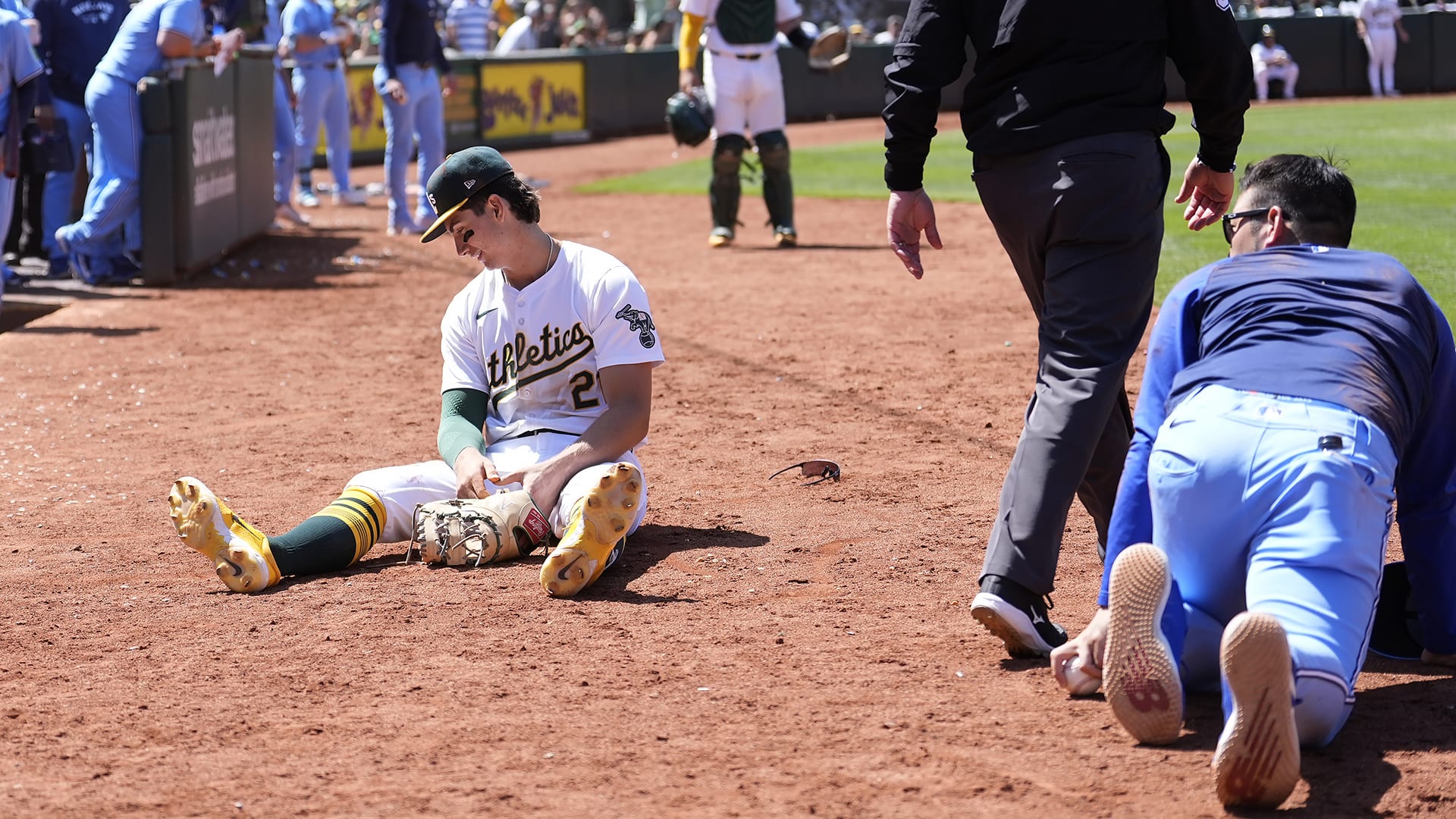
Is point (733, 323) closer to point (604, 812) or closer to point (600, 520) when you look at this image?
point (600, 520)

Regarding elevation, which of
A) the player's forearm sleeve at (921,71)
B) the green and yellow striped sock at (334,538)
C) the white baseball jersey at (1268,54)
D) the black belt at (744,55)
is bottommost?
the green and yellow striped sock at (334,538)

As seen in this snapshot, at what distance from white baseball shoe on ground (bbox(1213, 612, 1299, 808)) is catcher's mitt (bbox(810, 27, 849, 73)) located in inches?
418

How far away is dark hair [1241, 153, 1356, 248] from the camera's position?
3.54m

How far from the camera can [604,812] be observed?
2.92 meters

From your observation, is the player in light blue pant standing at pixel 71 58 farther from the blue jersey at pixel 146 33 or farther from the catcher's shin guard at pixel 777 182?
the catcher's shin guard at pixel 777 182

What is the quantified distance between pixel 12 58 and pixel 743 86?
5.16m

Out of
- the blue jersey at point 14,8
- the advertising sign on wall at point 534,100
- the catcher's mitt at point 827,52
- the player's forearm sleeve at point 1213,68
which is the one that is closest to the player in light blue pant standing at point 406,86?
the blue jersey at point 14,8

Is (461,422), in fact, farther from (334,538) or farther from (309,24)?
(309,24)

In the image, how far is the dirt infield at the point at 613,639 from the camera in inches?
120

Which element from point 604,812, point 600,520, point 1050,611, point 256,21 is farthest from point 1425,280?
point 256,21

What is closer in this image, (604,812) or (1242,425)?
(604,812)

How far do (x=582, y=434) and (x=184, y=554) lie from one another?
54.5 inches

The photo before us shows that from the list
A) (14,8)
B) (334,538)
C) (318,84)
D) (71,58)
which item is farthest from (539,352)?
(318,84)

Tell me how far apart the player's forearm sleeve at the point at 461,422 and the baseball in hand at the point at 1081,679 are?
6.74ft
